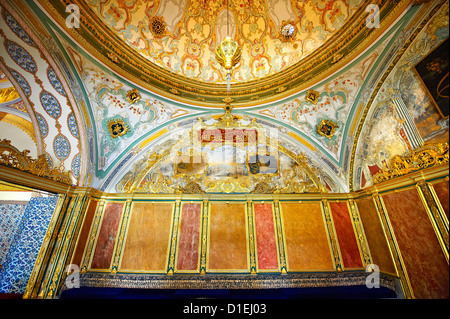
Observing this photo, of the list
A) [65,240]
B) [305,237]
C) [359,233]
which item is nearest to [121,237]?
[65,240]

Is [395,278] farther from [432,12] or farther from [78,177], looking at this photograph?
[78,177]

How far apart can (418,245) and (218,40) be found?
8.42m

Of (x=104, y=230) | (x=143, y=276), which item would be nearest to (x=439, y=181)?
(x=143, y=276)

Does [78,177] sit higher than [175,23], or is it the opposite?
[175,23]

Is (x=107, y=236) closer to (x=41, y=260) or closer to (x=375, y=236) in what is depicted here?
(x=41, y=260)

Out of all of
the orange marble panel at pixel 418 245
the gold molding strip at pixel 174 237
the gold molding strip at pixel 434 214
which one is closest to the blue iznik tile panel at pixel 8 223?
the gold molding strip at pixel 174 237

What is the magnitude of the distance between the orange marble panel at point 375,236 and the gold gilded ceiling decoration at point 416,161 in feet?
4.36

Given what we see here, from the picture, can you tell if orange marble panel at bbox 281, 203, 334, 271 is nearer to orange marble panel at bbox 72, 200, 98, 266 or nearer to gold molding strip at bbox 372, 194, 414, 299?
gold molding strip at bbox 372, 194, 414, 299

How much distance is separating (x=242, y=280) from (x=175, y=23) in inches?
364

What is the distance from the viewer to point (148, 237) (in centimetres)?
687

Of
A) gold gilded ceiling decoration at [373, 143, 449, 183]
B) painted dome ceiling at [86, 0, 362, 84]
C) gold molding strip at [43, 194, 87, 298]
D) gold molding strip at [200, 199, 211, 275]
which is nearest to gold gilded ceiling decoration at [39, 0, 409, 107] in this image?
painted dome ceiling at [86, 0, 362, 84]

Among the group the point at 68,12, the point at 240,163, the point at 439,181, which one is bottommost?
the point at 439,181

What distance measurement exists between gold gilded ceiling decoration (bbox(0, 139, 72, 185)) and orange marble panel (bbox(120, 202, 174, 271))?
272 cm

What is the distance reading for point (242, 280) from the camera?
6.18 metres
